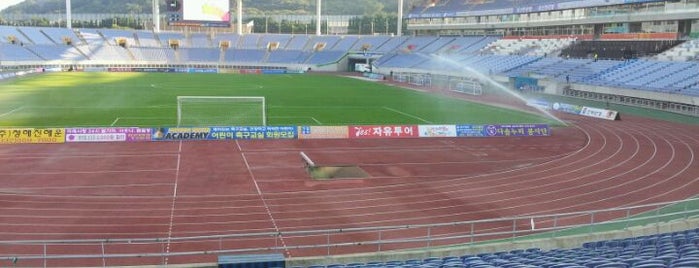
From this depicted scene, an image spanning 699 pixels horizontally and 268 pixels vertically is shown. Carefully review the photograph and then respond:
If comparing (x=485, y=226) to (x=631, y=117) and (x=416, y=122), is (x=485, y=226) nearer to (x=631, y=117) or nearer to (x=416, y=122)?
(x=416, y=122)

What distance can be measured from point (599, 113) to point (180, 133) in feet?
99.0

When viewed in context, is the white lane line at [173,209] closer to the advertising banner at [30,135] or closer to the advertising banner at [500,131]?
the advertising banner at [30,135]

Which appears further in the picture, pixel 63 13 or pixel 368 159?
pixel 63 13

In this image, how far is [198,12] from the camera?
282 ft

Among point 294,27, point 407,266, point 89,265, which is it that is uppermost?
point 294,27

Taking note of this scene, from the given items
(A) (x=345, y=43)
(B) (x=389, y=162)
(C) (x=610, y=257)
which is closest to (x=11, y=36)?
(A) (x=345, y=43)

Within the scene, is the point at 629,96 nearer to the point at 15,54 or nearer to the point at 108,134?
the point at 108,134

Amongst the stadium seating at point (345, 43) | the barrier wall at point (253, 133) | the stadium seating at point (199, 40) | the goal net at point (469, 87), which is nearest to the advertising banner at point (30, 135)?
the barrier wall at point (253, 133)

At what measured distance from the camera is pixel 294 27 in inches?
5723

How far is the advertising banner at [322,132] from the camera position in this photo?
32.6 meters

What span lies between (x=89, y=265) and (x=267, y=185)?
8727mm

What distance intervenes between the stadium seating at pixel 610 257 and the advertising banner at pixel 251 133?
21.1 meters

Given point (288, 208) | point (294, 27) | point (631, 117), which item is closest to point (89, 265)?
point (288, 208)

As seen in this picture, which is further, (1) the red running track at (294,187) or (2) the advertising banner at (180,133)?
(2) the advertising banner at (180,133)
